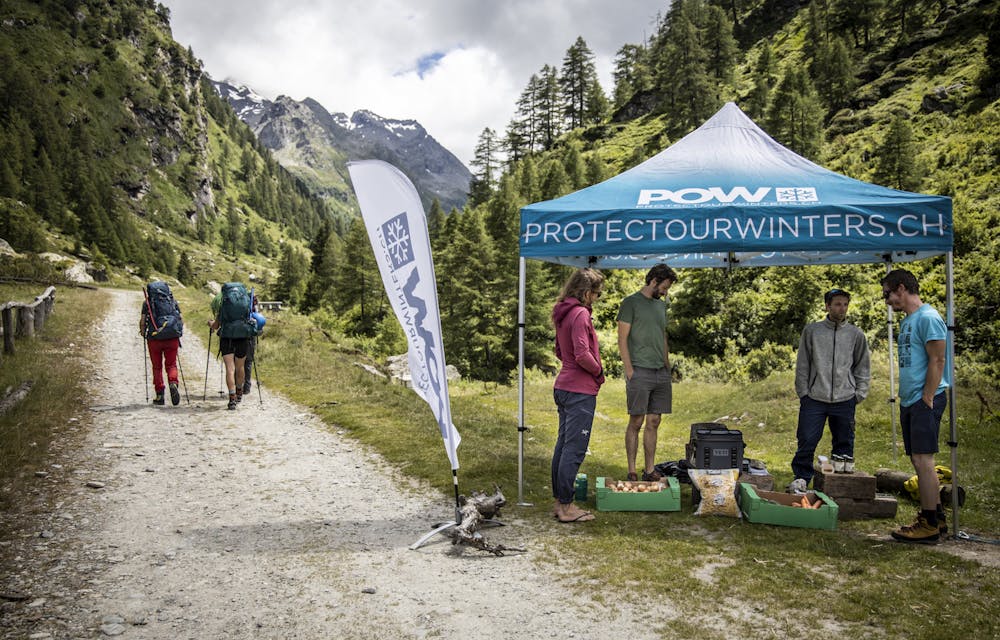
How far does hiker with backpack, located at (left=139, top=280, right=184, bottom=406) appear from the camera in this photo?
34.5ft

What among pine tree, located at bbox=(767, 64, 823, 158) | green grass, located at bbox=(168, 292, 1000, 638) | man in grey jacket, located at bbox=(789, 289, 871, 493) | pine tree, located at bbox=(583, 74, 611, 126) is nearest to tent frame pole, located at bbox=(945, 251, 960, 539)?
green grass, located at bbox=(168, 292, 1000, 638)

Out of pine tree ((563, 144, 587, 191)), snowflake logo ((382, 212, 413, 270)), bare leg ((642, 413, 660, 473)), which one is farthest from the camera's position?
pine tree ((563, 144, 587, 191))

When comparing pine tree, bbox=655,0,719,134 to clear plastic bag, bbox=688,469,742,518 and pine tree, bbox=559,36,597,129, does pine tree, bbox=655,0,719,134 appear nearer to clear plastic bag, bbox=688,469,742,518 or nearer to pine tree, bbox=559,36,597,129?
pine tree, bbox=559,36,597,129

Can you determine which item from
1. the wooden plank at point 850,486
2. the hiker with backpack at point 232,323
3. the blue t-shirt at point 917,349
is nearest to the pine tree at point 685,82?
the hiker with backpack at point 232,323

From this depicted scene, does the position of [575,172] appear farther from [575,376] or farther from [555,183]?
[575,376]

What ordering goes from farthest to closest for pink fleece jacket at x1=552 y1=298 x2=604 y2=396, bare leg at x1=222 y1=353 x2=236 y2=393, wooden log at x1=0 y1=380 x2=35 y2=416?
bare leg at x1=222 y1=353 x2=236 y2=393 < wooden log at x1=0 y1=380 x2=35 y2=416 < pink fleece jacket at x1=552 y1=298 x2=604 y2=396

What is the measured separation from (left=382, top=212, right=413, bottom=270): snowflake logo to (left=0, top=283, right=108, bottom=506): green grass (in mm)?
4460

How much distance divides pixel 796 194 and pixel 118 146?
17381cm

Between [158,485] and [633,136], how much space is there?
282ft

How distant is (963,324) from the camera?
2241 cm

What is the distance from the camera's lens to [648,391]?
23.4 feet

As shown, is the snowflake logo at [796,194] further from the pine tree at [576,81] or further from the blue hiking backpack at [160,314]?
the pine tree at [576,81]

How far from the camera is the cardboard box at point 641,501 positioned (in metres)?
6.38

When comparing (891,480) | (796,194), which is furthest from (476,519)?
(891,480)
